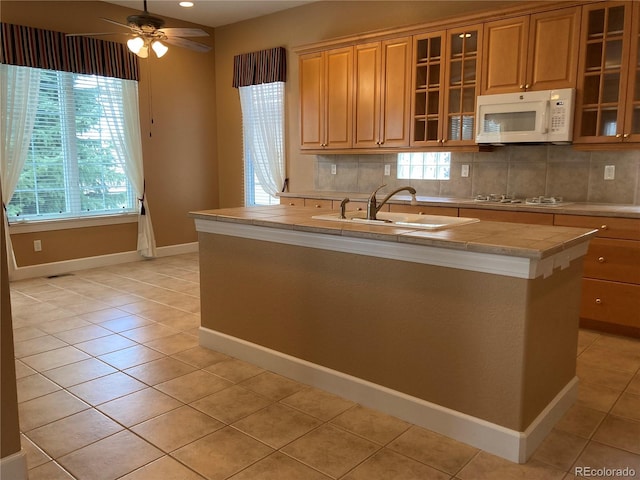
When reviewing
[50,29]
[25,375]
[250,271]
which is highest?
[50,29]

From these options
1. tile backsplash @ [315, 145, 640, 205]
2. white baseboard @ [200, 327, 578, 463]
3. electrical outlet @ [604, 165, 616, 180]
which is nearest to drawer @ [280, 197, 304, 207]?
tile backsplash @ [315, 145, 640, 205]

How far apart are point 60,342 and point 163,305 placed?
99 cm

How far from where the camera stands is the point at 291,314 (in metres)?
2.84

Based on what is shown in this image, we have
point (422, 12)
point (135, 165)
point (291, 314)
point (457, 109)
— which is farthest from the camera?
point (135, 165)

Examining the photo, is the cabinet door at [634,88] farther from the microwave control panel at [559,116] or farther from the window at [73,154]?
the window at [73,154]

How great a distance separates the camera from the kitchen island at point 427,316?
208 cm

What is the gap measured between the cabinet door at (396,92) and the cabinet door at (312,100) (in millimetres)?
773

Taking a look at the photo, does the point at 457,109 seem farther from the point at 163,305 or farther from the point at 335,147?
the point at 163,305

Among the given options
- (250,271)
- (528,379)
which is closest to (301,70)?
(250,271)

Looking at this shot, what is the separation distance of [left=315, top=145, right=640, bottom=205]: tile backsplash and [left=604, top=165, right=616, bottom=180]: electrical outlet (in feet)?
0.07

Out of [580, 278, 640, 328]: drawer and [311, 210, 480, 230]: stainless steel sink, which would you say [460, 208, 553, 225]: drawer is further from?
[311, 210, 480, 230]: stainless steel sink

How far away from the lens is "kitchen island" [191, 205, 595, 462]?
6.83 ft

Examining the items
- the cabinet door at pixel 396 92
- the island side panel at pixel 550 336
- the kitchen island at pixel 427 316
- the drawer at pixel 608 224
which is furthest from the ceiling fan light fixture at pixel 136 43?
the drawer at pixel 608 224

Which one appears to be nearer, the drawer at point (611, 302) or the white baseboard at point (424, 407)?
the white baseboard at point (424, 407)
